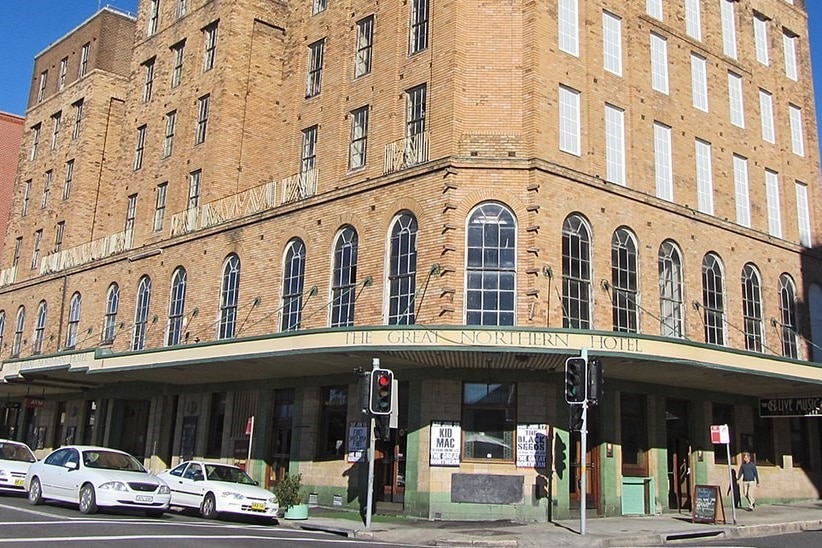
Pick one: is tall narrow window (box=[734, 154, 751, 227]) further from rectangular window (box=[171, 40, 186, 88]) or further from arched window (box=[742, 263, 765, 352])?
rectangular window (box=[171, 40, 186, 88])

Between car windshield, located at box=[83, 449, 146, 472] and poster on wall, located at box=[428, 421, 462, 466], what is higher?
poster on wall, located at box=[428, 421, 462, 466]

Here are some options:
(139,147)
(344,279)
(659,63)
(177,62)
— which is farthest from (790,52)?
(139,147)

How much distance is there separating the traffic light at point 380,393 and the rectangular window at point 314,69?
47.0 feet

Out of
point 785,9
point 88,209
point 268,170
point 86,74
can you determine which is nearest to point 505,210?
point 268,170

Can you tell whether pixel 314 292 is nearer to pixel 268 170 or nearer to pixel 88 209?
pixel 268 170

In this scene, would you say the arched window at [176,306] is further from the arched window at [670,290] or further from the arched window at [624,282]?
the arched window at [670,290]

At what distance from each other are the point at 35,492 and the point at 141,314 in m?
14.2

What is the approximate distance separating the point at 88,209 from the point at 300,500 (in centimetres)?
2641

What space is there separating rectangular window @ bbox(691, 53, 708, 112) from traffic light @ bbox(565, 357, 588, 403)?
14.7 meters

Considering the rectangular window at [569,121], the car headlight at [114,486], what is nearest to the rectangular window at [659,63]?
the rectangular window at [569,121]

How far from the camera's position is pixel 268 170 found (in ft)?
111

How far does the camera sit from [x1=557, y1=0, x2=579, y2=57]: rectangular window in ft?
84.1

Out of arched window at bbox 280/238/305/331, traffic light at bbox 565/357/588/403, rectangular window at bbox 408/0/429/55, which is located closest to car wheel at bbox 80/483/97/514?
arched window at bbox 280/238/305/331

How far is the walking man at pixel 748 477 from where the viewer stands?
26781 millimetres
